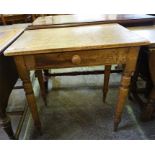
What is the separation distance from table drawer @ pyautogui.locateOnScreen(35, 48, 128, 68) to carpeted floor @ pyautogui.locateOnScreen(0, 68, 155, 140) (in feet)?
2.19

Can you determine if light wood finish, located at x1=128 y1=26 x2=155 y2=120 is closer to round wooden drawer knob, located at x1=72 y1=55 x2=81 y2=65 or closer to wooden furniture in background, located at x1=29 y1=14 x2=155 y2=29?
wooden furniture in background, located at x1=29 y1=14 x2=155 y2=29

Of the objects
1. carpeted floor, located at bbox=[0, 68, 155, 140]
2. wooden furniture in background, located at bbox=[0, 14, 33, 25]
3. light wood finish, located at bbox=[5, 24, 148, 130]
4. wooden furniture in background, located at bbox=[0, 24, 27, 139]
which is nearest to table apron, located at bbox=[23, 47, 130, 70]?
light wood finish, located at bbox=[5, 24, 148, 130]

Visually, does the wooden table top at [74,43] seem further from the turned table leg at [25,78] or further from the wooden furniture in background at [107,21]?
the wooden furniture in background at [107,21]

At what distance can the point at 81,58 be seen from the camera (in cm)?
89

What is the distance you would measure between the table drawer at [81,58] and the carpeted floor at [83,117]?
667 millimetres

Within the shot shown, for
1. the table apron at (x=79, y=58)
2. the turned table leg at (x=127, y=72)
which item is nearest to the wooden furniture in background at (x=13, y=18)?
the table apron at (x=79, y=58)

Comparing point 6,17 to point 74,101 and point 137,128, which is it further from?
point 137,128

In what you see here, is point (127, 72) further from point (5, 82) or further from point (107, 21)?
point (5, 82)

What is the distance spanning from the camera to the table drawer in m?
0.87

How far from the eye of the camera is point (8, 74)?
3.44 feet

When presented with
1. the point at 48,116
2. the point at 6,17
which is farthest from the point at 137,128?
the point at 6,17

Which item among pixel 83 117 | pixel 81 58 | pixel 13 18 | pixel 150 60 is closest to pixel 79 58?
pixel 81 58

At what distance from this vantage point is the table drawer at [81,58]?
872 mm

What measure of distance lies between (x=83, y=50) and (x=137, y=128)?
86 cm
